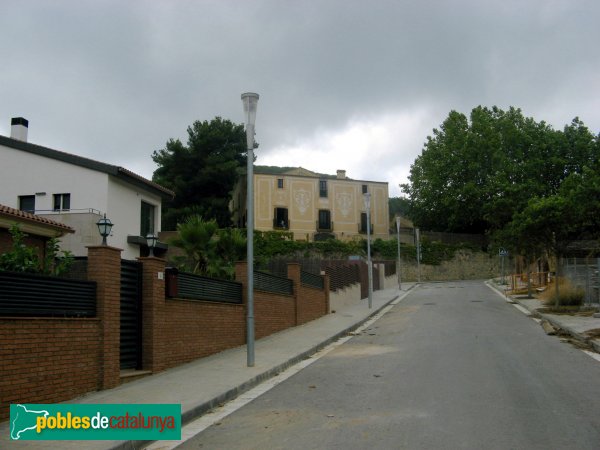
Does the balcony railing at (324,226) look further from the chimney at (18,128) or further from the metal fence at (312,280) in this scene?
the chimney at (18,128)

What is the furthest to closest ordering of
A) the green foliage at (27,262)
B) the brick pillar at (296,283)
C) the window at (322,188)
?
the window at (322,188) → the brick pillar at (296,283) → the green foliage at (27,262)

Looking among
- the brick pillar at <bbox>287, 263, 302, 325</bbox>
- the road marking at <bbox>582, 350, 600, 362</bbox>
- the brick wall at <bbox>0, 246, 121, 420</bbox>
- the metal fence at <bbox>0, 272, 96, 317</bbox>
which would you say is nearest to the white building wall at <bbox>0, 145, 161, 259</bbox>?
the brick pillar at <bbox>287, 263, 302, 325</bbox>

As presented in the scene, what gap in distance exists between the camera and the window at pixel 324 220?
5772 cm

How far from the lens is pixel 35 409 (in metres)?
7.32

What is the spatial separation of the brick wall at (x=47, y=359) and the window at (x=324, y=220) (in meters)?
48.2

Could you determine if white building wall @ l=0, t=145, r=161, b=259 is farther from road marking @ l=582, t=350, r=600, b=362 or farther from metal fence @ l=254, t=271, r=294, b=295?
road marking @ l=582, t=350, r=600, b=362

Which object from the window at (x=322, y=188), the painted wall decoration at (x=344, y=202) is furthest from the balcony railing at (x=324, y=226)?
the window at (x=322, y=188)

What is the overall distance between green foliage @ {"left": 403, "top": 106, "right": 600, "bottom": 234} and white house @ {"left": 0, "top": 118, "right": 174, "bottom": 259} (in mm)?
35599

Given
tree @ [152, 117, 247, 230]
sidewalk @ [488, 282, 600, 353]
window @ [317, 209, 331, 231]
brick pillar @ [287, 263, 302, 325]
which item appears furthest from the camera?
window @ [317, 209, 331, 231]

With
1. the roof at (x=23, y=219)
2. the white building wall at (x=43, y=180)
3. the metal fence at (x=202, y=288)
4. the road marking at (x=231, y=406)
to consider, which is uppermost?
the white building wall at (x=43, y=180)

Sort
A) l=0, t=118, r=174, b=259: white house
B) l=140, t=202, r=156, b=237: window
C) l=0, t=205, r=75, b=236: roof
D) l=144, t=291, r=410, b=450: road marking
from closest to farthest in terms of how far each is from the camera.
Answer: l=144, t=291, r=410, b=450: road marking
l=0, t=205, r=75, b=236: roof
l=0, t=118, r=174, b=259: white house
l=140, t=202, r=156, b=237: window

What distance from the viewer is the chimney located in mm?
27766

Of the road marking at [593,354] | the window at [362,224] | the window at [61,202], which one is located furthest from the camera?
the window at [362,224]

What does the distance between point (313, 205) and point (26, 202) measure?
111 feet
